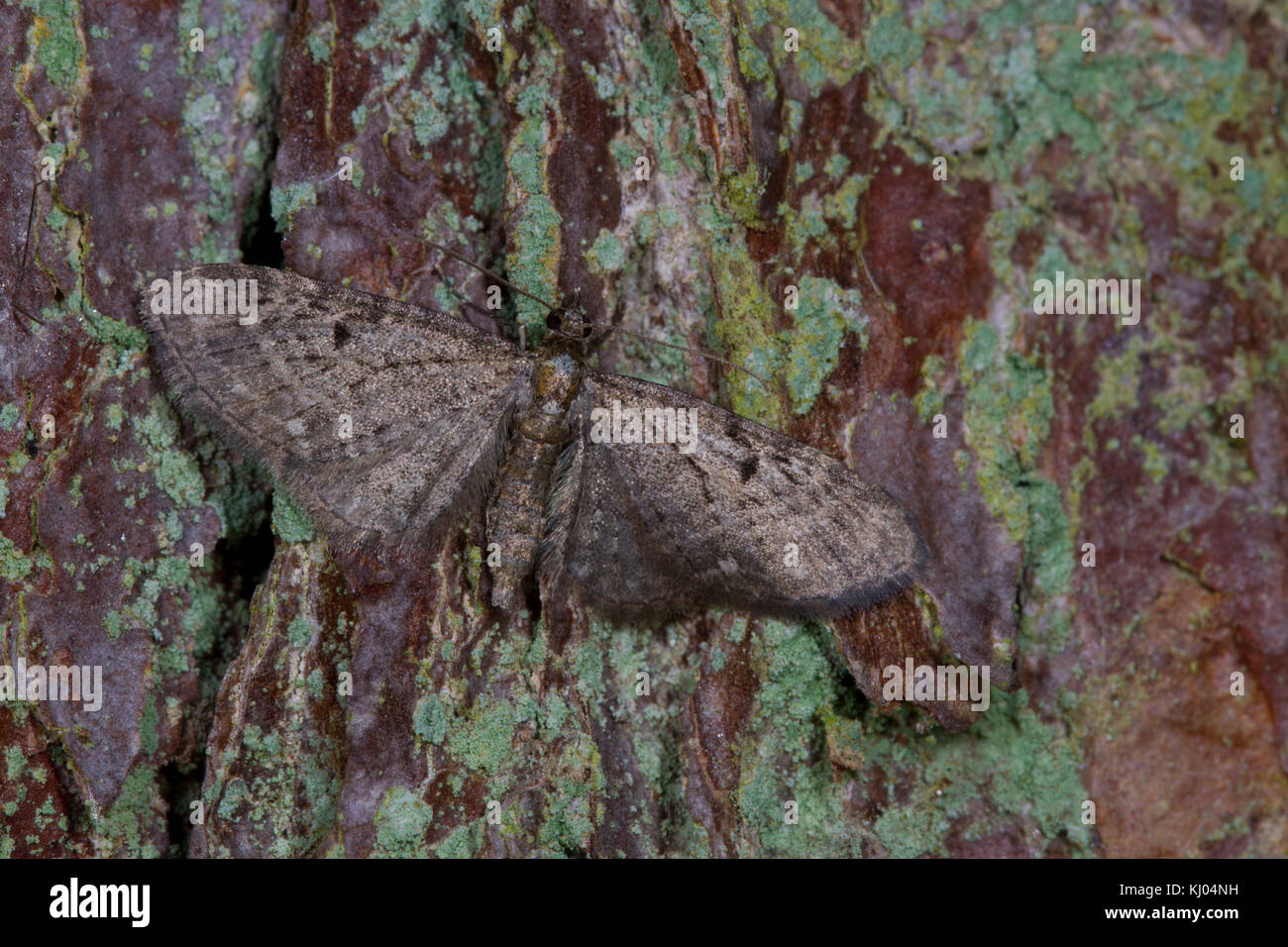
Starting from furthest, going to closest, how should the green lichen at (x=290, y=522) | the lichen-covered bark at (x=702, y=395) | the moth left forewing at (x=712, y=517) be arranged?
1. the green lichen at (x=290, y=522)
2. the moth left forewing at (x=712, y=517)
3. the lichen-covered bark at (x=702, y=395)

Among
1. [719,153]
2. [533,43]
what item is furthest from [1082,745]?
[533,43]

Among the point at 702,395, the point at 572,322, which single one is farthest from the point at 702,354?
the point at 572,322

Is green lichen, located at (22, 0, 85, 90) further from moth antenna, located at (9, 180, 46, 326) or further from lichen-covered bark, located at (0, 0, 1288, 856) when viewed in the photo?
moth antenna, located at (9, 180, 46, 326)

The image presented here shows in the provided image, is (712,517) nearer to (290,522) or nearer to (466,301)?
(466,301)

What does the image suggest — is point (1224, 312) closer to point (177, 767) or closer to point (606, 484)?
point (606, 484)

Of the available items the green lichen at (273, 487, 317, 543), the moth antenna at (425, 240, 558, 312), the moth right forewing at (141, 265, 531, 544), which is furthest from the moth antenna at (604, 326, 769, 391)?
the green lichen at (273, 487, 317, 543)

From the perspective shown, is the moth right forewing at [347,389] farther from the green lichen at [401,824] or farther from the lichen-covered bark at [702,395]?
the green lichen at [401,824]

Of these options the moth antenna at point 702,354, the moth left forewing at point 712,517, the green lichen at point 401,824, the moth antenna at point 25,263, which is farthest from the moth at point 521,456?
the green lichen at point 401,824
